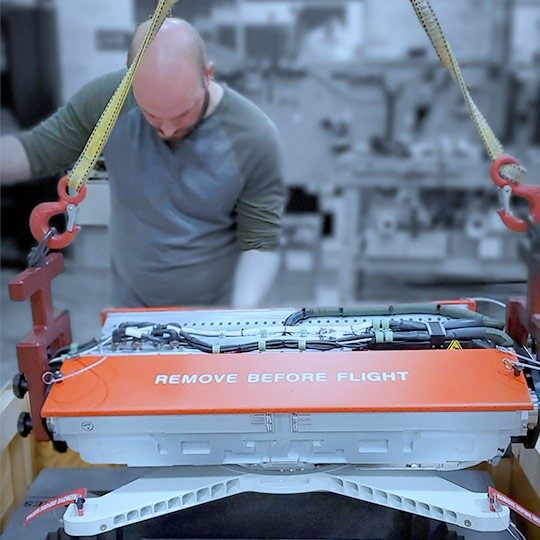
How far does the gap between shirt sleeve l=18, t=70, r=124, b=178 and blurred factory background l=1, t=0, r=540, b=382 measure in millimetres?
1021

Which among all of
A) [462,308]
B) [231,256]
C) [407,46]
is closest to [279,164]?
[231,256]

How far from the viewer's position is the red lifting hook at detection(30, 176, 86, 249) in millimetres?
701

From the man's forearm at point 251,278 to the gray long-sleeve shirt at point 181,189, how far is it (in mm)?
13

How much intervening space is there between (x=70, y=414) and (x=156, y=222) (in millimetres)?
416

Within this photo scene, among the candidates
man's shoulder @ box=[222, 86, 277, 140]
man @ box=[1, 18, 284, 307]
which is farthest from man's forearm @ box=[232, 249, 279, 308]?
man's shoulder @ box=[222, 86, 277, 140]

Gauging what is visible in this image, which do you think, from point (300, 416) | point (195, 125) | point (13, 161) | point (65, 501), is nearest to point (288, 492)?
point (300, 416)

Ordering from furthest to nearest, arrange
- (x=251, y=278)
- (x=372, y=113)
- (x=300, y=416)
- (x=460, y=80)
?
(x=372, y=113) < (x=251, y=278) < (x=460, y=80) < (x=300, y=416)

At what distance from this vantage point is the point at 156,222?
3.13 feet

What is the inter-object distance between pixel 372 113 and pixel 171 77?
1449 mm

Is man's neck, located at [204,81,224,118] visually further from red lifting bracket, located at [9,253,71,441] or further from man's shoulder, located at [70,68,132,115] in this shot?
red lifting bracket, located at [9,253,71,441]

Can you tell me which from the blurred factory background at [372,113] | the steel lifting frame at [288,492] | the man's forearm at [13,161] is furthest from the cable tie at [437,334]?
the blurred factory background at [372,113]

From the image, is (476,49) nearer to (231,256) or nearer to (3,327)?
(231,256)

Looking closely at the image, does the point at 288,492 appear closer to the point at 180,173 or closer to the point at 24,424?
the point at 24,424

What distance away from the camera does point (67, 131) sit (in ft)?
2.88
